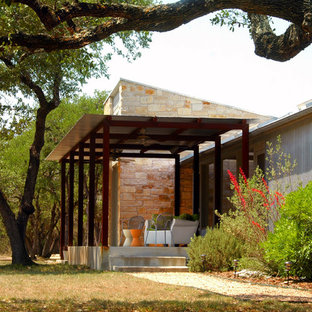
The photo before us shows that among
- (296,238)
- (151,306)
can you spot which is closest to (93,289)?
(151,306)

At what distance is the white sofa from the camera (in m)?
15.2

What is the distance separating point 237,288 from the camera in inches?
372

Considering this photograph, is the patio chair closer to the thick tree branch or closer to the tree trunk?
the tree trunk

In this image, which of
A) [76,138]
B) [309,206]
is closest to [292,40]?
[309,206]

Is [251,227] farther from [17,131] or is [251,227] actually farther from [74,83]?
[17,131]

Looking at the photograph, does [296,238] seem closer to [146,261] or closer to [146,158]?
[146,261]

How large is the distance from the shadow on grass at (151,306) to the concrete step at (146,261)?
5.67 metres

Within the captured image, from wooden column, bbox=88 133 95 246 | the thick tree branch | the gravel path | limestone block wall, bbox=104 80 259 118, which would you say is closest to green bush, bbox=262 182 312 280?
the gravel path

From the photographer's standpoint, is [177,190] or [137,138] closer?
[137,138]

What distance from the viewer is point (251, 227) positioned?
1162 centimetres

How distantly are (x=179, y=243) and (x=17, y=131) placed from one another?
7.22 m

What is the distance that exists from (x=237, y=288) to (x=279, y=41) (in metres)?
3.64

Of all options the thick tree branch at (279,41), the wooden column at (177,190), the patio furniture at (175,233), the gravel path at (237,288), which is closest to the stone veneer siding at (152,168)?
the wooden column at (177,190)

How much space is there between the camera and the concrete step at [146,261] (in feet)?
44.1
